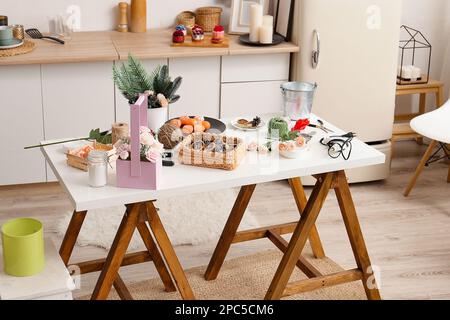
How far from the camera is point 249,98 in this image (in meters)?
4.78

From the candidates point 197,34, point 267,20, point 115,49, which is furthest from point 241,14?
point 115,49

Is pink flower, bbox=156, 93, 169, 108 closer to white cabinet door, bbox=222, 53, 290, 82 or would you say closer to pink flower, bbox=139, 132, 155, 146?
pink flower, bbox=139, 132, 155, 146

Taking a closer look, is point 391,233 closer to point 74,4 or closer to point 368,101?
point 368,101

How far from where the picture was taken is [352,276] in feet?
11.0

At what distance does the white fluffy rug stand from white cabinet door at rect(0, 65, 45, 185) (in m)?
0.47

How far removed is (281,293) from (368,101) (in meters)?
1.86

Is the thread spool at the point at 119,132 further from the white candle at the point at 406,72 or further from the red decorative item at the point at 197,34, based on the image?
the white candle at the point at 406,72

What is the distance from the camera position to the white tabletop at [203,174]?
280 cm

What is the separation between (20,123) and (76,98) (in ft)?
1.14

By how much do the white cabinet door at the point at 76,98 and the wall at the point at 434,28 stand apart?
220cm

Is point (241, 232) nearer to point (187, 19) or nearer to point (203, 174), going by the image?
point (203, 174)

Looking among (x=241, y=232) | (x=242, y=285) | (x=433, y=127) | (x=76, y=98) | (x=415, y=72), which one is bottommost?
(x=242, y=285)

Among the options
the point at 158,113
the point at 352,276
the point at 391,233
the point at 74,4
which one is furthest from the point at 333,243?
the point at 74,4

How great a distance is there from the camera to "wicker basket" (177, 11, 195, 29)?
4938mm
